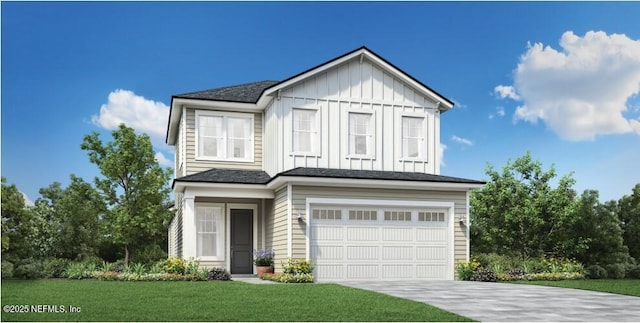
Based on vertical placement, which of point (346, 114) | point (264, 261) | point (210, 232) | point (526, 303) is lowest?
point (264, 261)

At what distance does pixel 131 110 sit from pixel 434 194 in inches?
1239

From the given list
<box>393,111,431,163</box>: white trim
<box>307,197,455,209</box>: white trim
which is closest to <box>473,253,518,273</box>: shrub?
<box>307,197,455,209</box>: white trim

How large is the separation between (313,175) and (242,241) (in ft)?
17.4

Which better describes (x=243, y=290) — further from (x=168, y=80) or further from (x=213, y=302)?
(x=168, y=80)

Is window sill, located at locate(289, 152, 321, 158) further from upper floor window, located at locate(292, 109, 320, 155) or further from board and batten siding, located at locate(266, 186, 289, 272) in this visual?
board and batten siding, located at locate(266, 186, 289, 272)

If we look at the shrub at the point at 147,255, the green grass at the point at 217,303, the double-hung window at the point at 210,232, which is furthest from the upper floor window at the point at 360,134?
the shrub at the point at 147,255

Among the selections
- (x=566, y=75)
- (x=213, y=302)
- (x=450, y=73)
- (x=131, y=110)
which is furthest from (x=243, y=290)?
(x=131, y=110)

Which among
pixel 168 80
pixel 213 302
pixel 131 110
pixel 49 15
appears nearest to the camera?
pixel 213 302

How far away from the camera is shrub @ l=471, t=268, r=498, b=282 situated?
19484 millimetres

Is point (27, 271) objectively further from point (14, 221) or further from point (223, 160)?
point (223, 160)

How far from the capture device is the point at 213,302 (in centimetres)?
1192

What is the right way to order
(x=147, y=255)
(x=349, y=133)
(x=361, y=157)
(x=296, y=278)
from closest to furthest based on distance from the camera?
(x=296, y=278) < (x=361, y=157) < (x=349, y=133) < (x=147, y=255)

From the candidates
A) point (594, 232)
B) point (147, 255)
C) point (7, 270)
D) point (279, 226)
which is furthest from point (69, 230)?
point (594, 232)

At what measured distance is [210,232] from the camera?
2219cm
